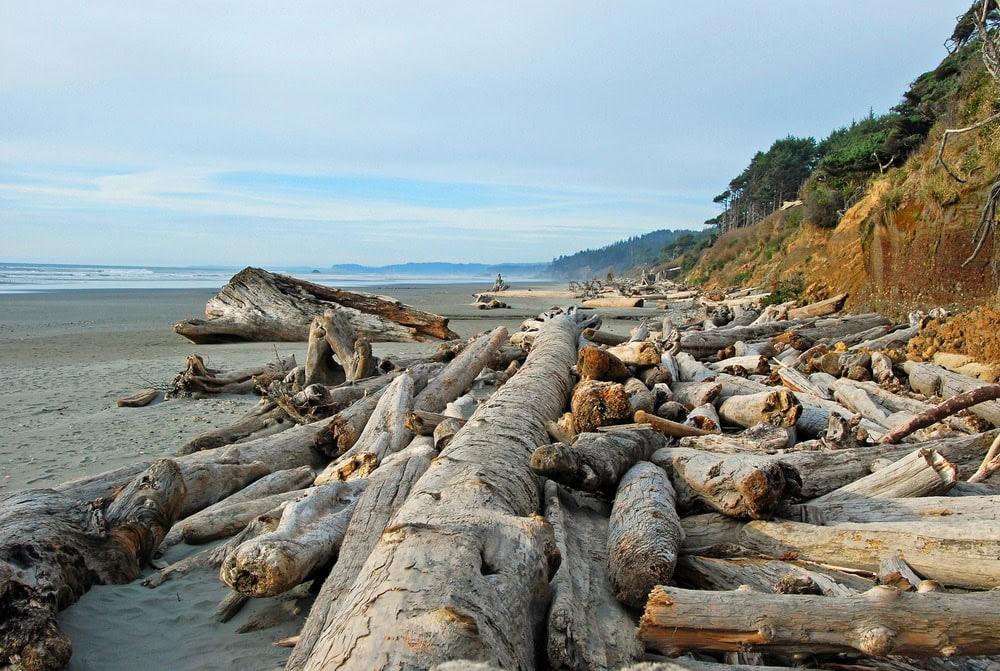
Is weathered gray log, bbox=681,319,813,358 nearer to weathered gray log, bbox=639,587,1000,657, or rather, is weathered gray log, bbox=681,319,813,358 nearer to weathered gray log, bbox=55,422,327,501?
weathered gray log, bbox=55,422,327,501

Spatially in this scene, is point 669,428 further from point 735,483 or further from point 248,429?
point 248,429

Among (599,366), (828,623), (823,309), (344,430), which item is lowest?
(344,430)

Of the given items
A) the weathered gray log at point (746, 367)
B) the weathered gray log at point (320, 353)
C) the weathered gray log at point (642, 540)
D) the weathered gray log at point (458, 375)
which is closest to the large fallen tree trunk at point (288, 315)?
the weathered gray log at point (320, 353)

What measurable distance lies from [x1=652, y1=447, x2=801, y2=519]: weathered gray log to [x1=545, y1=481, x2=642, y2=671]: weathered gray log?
1.85 ft

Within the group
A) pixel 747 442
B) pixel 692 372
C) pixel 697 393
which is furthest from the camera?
pixel 692 372

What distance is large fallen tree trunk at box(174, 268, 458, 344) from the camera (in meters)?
13.8

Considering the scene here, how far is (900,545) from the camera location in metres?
2.76

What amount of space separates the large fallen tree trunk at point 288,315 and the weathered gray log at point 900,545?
447 inches

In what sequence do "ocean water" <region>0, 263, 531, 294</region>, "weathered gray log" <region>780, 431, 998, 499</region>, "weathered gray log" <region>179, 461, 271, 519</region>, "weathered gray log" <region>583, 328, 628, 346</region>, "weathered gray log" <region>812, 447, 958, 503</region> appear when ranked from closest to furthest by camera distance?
"weathered gray log" <region>812, 447, 958, 503</region>
"weathered gray log" <region>780, 431, 998, 499</region>
"weathered gray log" <region>179, 461, 271, 519</region>
"weathered gray log" <region>583, 328, 628, 346</region>
"ocean water" <region>0, 263, 531, 294</region>

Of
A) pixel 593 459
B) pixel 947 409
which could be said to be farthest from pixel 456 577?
pixel 947 409

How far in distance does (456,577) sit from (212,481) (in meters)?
3.06

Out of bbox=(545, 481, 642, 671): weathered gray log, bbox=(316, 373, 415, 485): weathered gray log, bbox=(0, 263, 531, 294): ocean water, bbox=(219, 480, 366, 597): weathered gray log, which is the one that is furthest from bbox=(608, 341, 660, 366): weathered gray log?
bbox=(0, 263, 531, 294): ocean water

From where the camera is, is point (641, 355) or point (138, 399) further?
point (138, 399)

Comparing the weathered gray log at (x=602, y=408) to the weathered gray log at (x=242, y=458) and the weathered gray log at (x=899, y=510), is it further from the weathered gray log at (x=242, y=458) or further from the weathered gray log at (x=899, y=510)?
the weathered gray log at (x=242, y=458)
